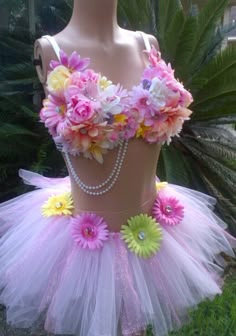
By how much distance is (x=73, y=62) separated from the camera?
49.9 inches

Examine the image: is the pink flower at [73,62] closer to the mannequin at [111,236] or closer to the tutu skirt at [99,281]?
the mannequin at [111,236]

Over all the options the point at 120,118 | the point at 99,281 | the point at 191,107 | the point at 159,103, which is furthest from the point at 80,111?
the point at 191,107

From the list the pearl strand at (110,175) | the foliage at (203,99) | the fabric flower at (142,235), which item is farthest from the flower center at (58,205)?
the foliage at (203,99)

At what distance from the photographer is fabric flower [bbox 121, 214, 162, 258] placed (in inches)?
49.3

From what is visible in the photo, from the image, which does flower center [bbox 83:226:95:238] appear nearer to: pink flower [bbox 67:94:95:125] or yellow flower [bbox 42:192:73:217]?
yellow flower [bbox 42:192:73:217]

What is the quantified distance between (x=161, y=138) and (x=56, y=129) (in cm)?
30

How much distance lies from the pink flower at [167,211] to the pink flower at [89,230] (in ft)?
Result: 0.58

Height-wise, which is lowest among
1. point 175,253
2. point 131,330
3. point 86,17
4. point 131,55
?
point 131,330

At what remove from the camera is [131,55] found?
4.58ft

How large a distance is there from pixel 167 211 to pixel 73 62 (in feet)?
1.70

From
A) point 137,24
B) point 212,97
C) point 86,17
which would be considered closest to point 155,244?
point 86,17

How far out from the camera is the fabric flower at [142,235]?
125 centimetres

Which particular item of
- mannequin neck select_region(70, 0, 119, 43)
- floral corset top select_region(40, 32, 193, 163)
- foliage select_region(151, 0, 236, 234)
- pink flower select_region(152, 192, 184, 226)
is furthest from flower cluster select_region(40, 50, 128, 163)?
foliage select_region(151, 0, 236, 234)

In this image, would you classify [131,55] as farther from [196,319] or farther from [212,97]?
[212,97]
